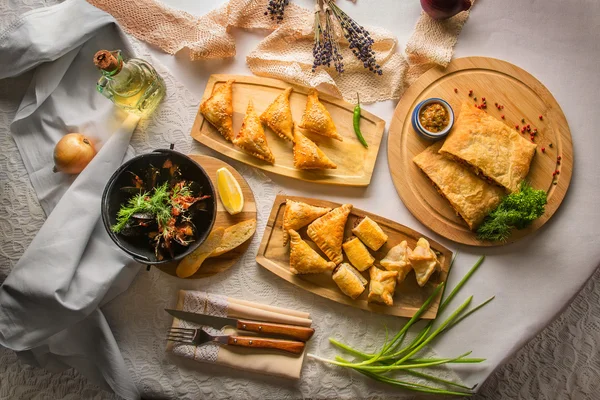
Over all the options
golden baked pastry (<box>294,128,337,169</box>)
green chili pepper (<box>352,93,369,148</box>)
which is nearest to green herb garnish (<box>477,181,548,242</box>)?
green chili pepper (<box>352,93,369,148</box>)

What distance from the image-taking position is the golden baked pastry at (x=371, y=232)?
2.60 m

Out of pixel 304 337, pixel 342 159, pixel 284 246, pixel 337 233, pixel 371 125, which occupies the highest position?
pixel 371 125

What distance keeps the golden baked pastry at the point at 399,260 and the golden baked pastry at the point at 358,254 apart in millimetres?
81

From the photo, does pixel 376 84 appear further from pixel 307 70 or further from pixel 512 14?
pixel 512 14

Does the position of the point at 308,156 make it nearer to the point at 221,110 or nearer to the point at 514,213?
the point at 221,110

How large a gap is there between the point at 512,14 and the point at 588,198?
3.84ft

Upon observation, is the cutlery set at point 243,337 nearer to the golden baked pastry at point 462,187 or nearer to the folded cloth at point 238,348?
the folded cloth at point 238,348

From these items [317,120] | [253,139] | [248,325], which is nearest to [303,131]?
[317,120]

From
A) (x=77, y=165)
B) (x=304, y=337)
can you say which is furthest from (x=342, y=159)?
(x=77, y=165)

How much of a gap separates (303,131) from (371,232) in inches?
28.1

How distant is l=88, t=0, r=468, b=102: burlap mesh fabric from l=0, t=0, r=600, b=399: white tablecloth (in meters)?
0.12

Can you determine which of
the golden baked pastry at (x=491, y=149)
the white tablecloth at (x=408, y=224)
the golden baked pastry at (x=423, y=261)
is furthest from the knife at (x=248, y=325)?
the golden baked pastry at (x=491, y=149)

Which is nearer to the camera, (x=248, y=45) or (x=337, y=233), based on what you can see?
(x=337, y=233)

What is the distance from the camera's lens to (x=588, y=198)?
8.75ft
